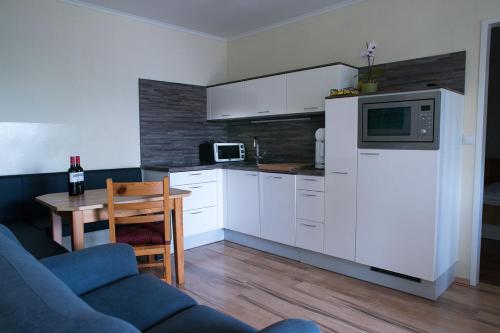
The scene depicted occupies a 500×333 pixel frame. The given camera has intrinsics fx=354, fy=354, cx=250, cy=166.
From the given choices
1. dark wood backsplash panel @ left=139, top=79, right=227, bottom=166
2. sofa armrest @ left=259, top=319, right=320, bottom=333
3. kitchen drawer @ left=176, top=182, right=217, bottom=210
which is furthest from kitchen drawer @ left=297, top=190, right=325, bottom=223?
sofa armrest @ left=259, top=319, right=320, bottom=333

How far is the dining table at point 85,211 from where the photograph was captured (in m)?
2.36

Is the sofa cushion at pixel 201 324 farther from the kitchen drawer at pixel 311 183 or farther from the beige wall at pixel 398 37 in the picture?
the beige wall at pixel 398 37

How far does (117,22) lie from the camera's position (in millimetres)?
3795

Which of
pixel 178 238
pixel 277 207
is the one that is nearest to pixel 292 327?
pixel 178 238

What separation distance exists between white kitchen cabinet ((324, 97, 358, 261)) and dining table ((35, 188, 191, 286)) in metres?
1.26

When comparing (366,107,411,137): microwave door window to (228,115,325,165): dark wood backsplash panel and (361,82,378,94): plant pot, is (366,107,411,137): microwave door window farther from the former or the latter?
(228,115,325,165): dark wood backsplash panel

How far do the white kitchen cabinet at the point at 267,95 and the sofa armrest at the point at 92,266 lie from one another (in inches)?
91.6

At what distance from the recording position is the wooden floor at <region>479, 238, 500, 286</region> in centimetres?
302

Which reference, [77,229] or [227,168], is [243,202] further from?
[77,229]

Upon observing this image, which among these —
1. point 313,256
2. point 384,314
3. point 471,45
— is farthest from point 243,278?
point 471,45

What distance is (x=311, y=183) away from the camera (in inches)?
128

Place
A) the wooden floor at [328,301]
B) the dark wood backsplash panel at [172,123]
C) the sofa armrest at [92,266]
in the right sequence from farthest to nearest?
the dark wood backsplash panel at [172,123] → the wooden floor at [328,301] → the sofa armrest at [92,266]

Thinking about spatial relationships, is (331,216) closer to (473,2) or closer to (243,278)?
(243,278)

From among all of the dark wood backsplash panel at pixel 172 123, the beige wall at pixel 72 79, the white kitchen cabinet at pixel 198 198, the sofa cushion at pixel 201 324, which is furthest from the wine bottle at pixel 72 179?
the sofa cushion at pixel 201 324
